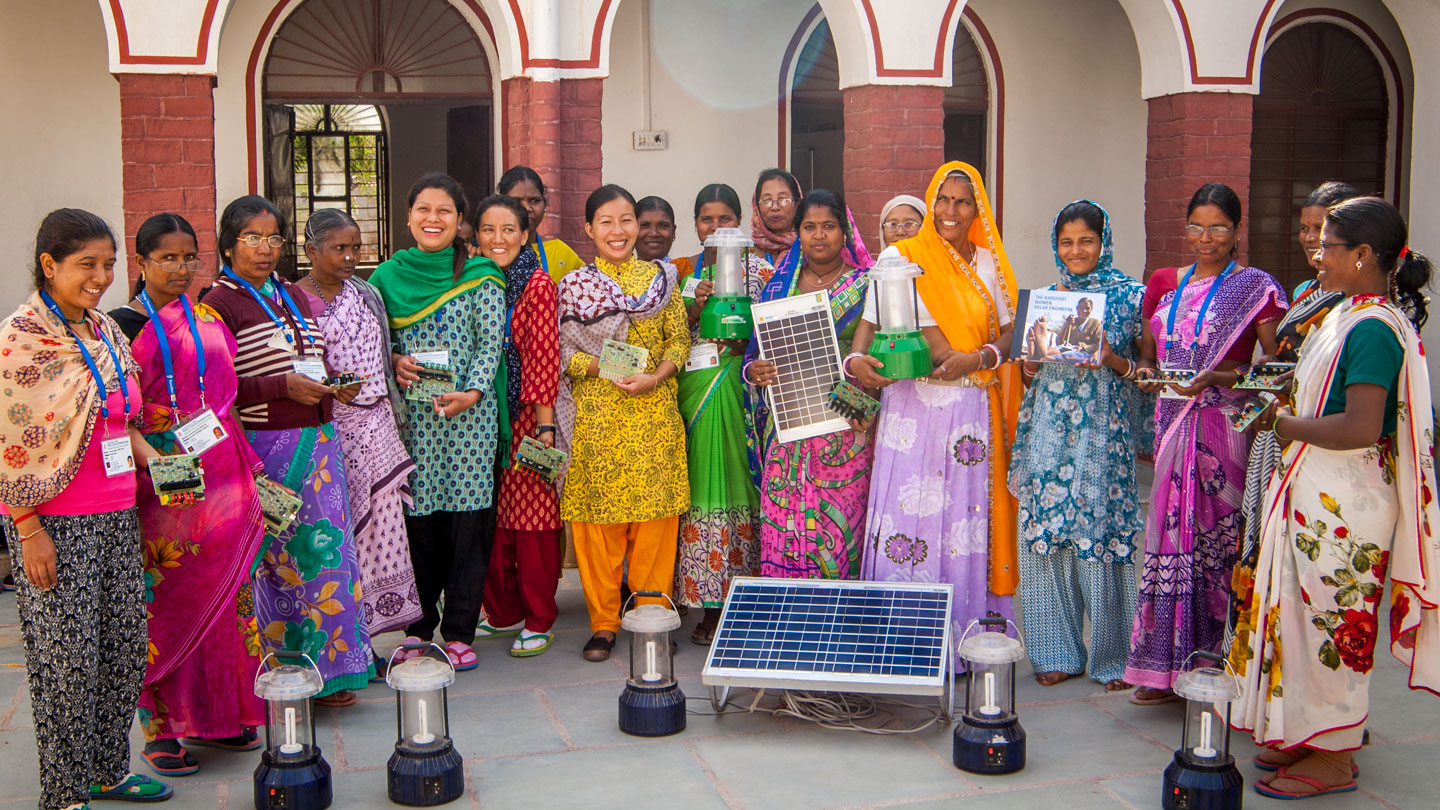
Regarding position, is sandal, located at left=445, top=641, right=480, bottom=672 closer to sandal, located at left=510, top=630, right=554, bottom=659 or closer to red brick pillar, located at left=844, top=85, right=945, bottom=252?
sandal, located at left=510, top=630, right=554, bottom=659

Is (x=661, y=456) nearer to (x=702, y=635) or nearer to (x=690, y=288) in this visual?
(x=690, y=288)

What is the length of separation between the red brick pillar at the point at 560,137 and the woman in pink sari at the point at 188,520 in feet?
13.1

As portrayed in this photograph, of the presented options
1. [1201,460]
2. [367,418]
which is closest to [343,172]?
[367,418]

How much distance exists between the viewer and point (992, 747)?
12.8ft

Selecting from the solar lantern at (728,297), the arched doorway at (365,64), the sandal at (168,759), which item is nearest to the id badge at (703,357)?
the solar lantern at (728,297)

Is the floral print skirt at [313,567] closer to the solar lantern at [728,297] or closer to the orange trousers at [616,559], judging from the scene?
the orange trousers at [616,559]

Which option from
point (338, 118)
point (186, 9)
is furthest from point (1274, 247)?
point (338, 118)

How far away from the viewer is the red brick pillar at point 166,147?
7.20 m

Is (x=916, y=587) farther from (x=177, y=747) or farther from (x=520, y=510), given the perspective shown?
(x=177, y=747)

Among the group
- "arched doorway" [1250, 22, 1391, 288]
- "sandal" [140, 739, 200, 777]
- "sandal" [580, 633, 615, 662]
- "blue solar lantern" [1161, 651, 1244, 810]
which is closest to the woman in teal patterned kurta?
"blue solar lantern" [1161, 651, 1244, 810]

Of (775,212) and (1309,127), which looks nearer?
(775,212)

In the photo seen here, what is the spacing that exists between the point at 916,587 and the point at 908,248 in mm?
1203

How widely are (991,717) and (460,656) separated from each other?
208cm

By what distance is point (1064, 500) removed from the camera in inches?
180
